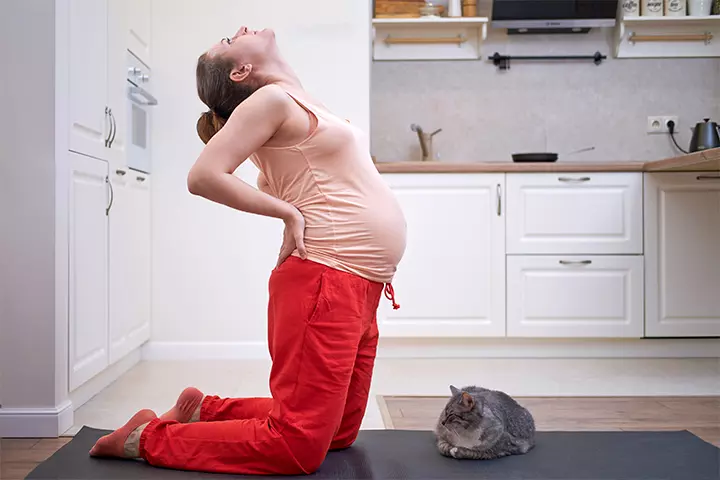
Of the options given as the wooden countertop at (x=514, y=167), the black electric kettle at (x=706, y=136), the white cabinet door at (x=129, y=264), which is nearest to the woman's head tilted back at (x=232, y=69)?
the white cabinet door at (x=129, y=264)

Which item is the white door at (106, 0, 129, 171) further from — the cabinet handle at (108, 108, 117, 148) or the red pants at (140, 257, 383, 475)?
the red pants at (140, 257, 383, 475)

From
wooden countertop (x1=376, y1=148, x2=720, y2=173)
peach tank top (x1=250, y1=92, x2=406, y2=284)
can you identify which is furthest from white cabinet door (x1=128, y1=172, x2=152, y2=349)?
peach tank top (x1=250, y1=92, x2=406, y2=284)

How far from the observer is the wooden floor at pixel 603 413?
8.00 ft

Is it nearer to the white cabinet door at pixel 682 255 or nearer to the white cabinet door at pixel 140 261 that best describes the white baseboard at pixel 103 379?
the white cabinet door at pixel 140 261

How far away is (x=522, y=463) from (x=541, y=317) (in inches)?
76.0

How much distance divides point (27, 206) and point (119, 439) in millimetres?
864

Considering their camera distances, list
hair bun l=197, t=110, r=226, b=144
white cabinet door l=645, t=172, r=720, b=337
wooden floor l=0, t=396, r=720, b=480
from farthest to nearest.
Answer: white cabinet door l=645, t=172, r=720, b=337 → wooden floor l=0, t=396, r=720, b=480 → hair bun l=197, t=110, r=226, b=144

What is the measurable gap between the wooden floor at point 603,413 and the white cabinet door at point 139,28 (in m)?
1.87

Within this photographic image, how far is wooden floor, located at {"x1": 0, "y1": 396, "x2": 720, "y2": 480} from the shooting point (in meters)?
2.23

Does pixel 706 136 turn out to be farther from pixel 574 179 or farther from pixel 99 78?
pixel 99 78

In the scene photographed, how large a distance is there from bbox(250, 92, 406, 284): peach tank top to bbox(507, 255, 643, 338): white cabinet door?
204cm

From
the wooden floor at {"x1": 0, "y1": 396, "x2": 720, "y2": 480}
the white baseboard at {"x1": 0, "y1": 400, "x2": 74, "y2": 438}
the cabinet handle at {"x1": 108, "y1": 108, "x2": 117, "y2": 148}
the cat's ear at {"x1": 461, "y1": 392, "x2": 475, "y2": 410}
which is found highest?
the cabinet handle at {"x1": 108, "y1": 108, "x2": 117, "y2": 148}

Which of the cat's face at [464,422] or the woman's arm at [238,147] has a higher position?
the woman's arm at [238,147]

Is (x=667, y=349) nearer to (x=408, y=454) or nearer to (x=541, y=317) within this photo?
(x=541, y=317)
